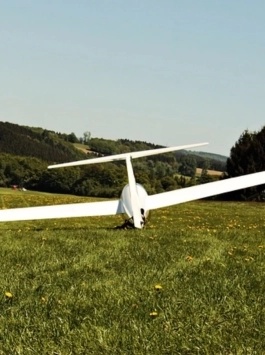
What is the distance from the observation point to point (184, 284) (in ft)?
23.5

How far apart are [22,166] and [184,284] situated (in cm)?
12583

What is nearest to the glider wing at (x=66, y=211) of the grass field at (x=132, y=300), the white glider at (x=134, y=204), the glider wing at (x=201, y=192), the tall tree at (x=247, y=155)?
the white glider at (x=134, y=204)

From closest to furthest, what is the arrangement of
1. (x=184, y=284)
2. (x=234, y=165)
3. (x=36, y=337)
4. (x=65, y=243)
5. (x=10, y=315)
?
(x=36, y=337) < (x=10, y=315) < (x=184, y=284) < (x=65, y=243) < (x=234, y=165)

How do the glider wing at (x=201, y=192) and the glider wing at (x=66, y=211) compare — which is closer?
the glider wing at (x=66, y=211)

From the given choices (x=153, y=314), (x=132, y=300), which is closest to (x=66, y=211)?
(x=132, y=300)

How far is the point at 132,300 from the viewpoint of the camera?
6309 millimetres

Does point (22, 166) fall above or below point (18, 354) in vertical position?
above

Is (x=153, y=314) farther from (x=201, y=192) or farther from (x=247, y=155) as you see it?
(x=247, y=155)

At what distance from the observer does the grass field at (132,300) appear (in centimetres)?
475

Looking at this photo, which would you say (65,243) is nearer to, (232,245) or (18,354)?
(232,245)

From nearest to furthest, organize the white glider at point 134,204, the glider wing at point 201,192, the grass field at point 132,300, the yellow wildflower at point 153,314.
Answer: the grass field at point 132,300 < the yellow wildflower at point 153,314 < the white glider at point 134,204 < the glider wing at point 201,192

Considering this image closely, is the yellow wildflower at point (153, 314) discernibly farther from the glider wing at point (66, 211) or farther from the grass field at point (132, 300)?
the glider wing at point (66, 211)

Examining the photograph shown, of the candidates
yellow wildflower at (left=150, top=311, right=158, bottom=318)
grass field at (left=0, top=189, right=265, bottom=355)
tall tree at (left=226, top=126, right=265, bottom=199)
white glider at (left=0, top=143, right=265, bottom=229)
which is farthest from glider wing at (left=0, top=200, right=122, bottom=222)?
tall tree at (left=226, top=126, right=265, bottom=199)

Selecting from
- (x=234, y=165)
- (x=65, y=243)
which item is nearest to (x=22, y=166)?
(x=234, y=165)
